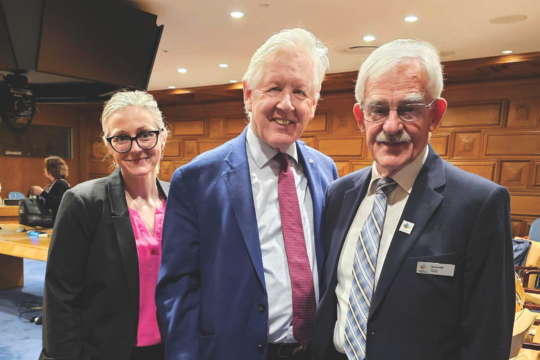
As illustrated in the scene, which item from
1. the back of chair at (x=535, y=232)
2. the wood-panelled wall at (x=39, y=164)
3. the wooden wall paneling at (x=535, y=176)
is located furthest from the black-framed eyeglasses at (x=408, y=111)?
the wood-panelled wall at (x=39, y=164)

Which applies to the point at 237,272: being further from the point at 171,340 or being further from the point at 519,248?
the point at 519,248

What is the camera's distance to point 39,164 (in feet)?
33.6

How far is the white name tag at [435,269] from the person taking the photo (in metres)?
1.06

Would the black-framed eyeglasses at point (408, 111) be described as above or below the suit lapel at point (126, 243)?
above

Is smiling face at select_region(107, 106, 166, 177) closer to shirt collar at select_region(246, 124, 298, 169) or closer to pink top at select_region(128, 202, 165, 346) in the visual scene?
pink top at select_region(128, 202, 165, 346)

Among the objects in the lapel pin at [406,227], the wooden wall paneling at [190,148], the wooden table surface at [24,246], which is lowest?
the wooden table surface at [24,246]

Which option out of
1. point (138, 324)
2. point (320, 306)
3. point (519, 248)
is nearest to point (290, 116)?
point (320, 306)

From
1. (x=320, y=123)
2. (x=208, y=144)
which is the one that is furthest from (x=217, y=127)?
(x=320, y=123)

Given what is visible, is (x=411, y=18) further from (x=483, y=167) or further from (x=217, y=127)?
(x=217, y=127)

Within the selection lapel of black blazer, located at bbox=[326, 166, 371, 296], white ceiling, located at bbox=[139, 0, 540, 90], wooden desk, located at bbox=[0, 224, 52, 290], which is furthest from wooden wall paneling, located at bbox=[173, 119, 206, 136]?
lapel of black blazer, located at bbox=[326, 166, 371, 296]

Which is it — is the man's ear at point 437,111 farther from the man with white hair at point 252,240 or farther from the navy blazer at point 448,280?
the man with white hair at point 252,240

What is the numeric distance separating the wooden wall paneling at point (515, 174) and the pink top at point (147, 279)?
21.9 feet

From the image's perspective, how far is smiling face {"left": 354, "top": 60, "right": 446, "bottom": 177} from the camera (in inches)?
46.8

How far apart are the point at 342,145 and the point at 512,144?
3.08 m
